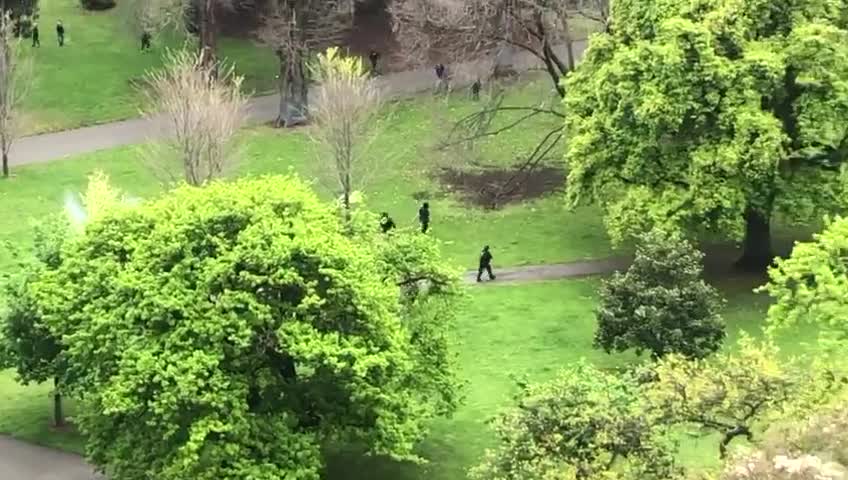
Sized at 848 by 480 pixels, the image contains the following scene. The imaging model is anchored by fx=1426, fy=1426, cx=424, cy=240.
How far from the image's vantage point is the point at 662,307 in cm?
3128

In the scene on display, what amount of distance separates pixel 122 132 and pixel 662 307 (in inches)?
1117

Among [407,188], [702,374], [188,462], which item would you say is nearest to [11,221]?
[407,188]

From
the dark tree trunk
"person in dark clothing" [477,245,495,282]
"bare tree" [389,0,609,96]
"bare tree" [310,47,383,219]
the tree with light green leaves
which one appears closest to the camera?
the tree with light green leaves

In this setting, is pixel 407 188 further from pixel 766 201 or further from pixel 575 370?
pixel 575 370

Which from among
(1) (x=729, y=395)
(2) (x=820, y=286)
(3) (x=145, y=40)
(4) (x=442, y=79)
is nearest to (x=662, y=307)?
(2) (x=820, y=286)

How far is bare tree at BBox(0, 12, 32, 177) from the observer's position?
157 ft

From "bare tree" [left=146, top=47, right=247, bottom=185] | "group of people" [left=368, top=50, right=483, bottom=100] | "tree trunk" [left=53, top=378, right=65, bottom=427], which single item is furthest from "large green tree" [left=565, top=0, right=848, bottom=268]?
"tree trunk" [left=53, top=378, right=65, bottom=427]

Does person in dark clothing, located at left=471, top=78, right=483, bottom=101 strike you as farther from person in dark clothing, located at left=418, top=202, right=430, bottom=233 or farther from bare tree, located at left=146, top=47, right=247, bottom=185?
bare tree, located at left=146, top=47, right=247, bottom=185

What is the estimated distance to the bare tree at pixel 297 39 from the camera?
51.5 meters

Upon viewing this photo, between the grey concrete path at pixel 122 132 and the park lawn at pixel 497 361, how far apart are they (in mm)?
12093

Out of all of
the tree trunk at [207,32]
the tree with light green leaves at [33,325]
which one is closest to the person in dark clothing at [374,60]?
the tree trunk at [207,32]

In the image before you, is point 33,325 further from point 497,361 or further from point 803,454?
point 803,454

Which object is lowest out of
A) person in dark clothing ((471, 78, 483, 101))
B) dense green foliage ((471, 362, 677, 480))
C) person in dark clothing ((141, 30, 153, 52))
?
dense green foliage ((471, 362, 677, 480))

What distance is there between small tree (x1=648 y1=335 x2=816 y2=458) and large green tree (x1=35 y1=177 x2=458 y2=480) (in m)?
5.68
